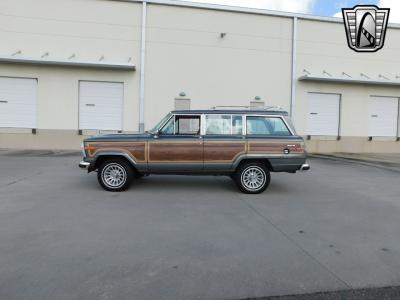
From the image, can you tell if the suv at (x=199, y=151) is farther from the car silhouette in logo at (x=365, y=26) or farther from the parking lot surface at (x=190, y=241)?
the car silhouette in logo at (x=365, y=26)

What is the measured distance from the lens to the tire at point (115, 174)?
7.81 m

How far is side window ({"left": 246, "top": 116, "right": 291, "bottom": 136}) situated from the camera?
798 centimetres

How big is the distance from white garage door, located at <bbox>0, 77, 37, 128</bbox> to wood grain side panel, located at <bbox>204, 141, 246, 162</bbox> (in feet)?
42.7

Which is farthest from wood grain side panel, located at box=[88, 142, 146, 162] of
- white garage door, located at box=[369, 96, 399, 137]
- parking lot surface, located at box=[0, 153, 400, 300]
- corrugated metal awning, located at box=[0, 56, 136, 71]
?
white garage door, located at box=[369, 96, 399, 137]

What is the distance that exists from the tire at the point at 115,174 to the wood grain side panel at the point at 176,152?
64cm

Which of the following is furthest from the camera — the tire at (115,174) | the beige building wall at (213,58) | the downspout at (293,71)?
the downspout at (293,71)

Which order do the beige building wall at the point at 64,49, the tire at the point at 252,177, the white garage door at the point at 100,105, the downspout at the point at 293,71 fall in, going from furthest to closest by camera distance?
the downspout at the point at 293,71 → the white garage door at the point at 100,105 → the beige building wall at the point at 64,49 → the tire at the point at 252,177

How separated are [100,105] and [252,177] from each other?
12118 mm

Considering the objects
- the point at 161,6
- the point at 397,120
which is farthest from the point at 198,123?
the point at 397,120

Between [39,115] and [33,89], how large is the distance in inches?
54.3

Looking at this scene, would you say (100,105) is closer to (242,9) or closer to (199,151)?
(242,9)

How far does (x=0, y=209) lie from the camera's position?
6133mm

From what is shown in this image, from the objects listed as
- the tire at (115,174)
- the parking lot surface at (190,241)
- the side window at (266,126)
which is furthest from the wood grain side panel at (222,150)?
the tire at (115,174)

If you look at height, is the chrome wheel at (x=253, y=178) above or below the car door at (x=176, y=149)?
below
